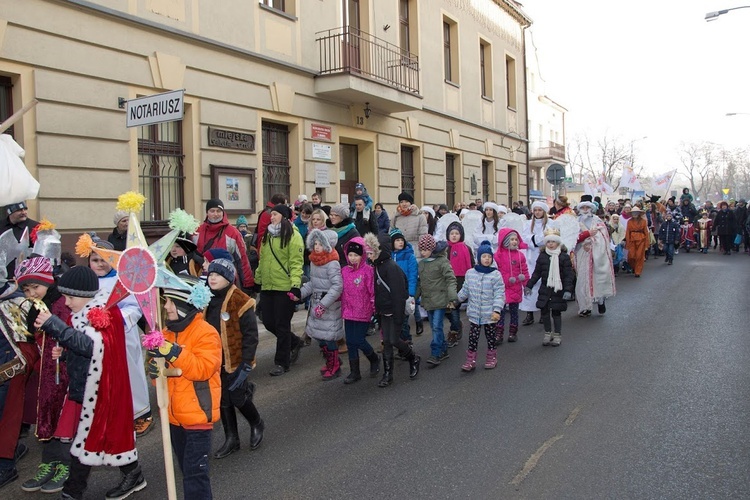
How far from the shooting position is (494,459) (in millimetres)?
4680

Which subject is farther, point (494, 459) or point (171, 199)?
point (171, 199)

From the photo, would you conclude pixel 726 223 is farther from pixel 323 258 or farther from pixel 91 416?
pixel 91 416

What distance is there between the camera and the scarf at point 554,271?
8.67 m

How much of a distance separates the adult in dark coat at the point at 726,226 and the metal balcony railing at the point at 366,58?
13005 millimetres

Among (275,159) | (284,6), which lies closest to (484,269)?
(275,159)

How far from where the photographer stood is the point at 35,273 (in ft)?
Answer: 14.3

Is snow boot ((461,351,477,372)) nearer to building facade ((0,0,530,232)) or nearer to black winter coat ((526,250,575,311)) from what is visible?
black winter coat ((526,250,575,311))

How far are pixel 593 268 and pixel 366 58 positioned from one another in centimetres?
905

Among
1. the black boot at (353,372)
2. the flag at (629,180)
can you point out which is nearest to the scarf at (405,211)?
the black boot at (353,372)

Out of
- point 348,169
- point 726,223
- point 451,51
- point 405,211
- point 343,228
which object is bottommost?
point 343,228

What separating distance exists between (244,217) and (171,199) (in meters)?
1.45

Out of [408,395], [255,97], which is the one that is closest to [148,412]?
[408,395]

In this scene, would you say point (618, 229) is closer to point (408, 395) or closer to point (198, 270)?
point (408, 395)

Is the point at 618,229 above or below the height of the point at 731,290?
above
